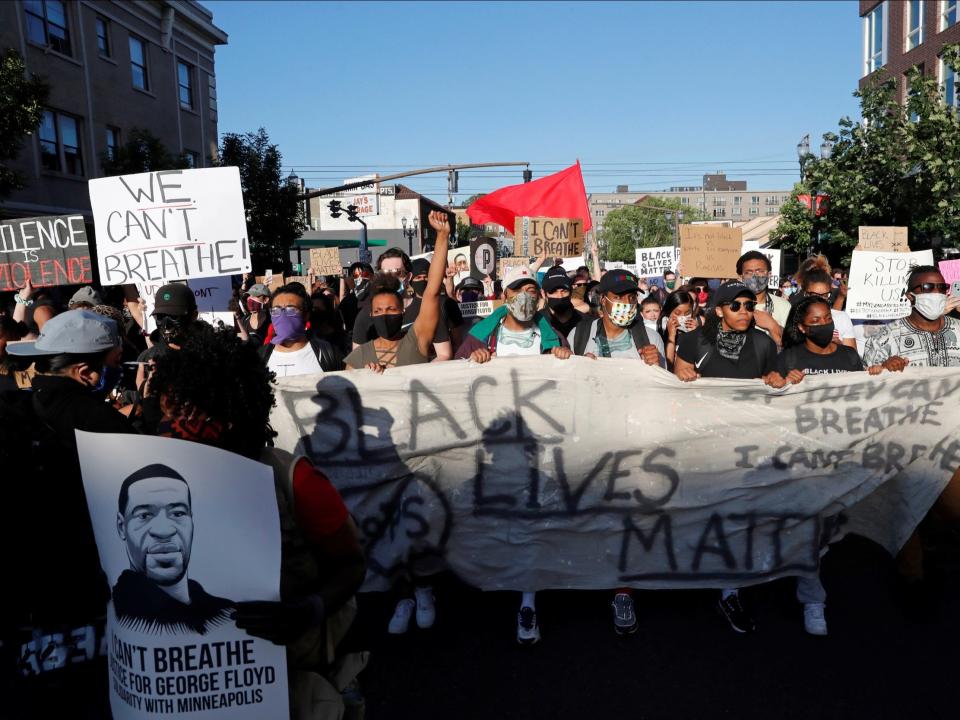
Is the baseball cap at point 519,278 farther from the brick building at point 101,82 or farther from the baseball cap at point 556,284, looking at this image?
the brick building at point 101,82

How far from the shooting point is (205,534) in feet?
6.36

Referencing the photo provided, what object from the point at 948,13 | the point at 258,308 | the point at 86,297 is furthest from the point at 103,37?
the point at 948,13

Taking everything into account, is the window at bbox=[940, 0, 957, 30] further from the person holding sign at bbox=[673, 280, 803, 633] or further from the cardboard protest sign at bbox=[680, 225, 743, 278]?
the person holding sign at bbox=[673, 280, 803, 633]

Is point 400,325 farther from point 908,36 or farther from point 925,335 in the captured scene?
point 908,36

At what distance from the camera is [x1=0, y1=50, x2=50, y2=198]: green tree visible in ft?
39.1

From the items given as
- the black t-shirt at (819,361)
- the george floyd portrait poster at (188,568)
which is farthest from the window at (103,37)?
the george floyd portrait poster at (188,568)

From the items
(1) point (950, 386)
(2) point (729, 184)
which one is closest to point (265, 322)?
(1) point (950, 386)

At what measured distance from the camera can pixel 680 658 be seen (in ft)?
13.0

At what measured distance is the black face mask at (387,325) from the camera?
5148 millimetres

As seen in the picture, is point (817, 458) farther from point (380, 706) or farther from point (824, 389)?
point (380, 706)

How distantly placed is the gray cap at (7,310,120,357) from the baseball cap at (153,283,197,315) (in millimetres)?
2215

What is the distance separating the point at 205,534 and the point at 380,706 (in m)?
2.01

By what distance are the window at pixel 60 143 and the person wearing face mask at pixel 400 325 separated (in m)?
18.3

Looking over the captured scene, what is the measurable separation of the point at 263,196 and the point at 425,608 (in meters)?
21.0
